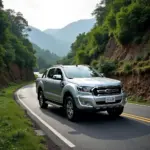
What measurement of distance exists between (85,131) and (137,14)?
18671mm

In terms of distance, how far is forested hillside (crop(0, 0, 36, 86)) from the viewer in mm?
41469

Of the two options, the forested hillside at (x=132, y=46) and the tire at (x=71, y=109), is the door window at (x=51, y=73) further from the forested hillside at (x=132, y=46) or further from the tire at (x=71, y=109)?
the forested hillside at (x=132, y=46)

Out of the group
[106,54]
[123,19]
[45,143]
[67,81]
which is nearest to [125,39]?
[123,19]

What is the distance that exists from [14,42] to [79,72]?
62.5m

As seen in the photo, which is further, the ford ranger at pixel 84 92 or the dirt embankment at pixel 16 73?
the dirt embankment at pixel 16 73

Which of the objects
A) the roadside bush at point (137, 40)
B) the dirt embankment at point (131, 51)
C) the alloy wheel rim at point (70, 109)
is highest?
the roadside bush at point (137, 40)

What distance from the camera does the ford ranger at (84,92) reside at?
887 centimetres

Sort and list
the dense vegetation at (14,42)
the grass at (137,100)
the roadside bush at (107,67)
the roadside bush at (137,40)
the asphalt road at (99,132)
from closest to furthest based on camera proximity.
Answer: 1. the asphalt road at (99,132)
2. the grass at (137,100)
3. the roadside bush at (137,40)
4. the roadside bush at (107,67)
5. the dense vegetation at (14,42)

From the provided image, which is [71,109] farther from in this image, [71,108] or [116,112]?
[116,112]

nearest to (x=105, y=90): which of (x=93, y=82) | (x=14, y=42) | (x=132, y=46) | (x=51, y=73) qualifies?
(x=93, y=82)

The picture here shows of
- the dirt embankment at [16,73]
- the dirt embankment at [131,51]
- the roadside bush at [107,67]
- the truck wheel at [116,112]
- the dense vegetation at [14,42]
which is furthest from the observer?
the dirt embankment at [16,73]

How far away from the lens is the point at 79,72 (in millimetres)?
10641

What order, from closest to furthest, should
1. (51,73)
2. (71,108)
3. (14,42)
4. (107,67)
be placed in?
(71,108), (51,73), (107,67), (14,42)

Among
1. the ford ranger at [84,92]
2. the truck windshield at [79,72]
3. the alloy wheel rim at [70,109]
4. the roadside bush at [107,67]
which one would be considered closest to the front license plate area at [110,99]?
the ford ranger at [84,92]
